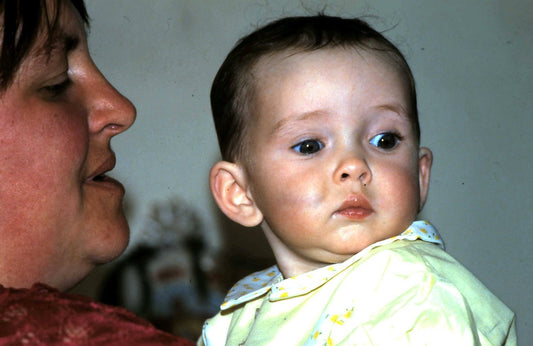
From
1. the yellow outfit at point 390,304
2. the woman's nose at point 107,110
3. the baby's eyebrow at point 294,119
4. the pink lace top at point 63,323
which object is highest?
the woman's nose at point 107,110

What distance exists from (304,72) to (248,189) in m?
0.26

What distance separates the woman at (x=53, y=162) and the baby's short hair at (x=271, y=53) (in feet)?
0.78

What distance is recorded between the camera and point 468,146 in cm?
238

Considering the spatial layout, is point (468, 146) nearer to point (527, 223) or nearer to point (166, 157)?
point (527, 223)

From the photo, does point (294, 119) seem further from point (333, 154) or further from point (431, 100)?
point (431, 100)

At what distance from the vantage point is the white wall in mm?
2311

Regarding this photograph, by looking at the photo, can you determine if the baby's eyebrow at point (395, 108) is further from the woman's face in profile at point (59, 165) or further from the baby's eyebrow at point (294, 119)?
the woman's face in profile at point (59, 165)

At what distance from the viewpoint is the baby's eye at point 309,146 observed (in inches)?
51.5

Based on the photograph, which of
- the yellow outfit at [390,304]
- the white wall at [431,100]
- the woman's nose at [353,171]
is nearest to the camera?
the yellow outfit at [390,304]

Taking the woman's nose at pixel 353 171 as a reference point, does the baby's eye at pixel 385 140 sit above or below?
above

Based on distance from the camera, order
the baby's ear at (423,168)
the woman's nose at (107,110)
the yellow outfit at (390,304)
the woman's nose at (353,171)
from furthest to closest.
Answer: the baby's ear at (423,168)
the woman's nose at (107,110)
the woman's nose at (353,171)
the yellow outfit at (390,304)

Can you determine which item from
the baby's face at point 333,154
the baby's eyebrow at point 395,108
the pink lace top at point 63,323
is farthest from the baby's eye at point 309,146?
the pink lace top at point 63,323

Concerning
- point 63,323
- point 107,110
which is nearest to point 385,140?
point 107,110

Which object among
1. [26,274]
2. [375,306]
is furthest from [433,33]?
[26,274]
